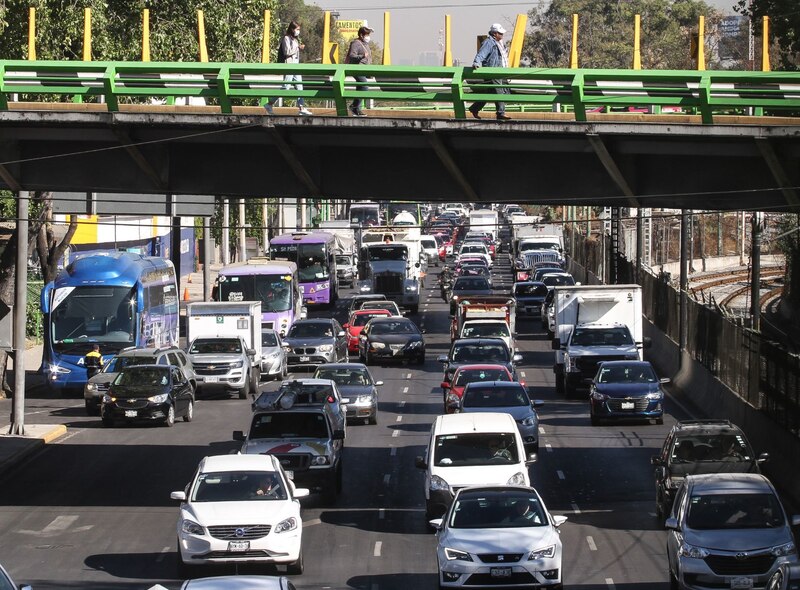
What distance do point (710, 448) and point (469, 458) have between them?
13.1 ft

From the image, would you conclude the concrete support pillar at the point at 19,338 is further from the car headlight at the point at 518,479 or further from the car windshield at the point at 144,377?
the car headlight at the point at 518,479

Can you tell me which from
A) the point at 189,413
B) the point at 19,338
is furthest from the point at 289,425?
the point at 189,413

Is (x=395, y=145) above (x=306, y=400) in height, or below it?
above

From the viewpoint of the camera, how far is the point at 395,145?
23.8 m

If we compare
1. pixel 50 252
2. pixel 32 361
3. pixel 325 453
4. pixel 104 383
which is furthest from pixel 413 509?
pixel 32 361

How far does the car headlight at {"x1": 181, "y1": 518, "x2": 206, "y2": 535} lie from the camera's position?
1931 centimetres

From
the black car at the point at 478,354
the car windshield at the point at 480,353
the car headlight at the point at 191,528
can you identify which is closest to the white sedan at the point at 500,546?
the car headlight at the point at 191,528

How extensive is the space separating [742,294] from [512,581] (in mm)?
56867

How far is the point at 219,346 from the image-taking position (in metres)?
42.6

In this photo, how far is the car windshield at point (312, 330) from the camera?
1892 inches

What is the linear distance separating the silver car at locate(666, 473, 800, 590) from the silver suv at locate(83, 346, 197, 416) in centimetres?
2171

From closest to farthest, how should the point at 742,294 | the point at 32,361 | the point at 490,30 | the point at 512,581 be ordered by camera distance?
1. the point at 512,581
2. the point at 490,30
3. the point at 32,361
4. the point at 742,294

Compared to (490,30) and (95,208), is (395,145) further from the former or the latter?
(95,208)

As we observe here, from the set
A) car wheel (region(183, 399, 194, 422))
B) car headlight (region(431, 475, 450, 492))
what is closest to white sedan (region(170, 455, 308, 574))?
car headlight (region(431, 475, 450, 492))
